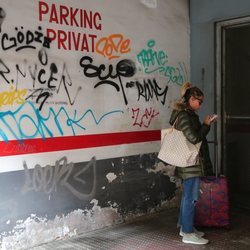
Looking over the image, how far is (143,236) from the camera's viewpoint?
14.7 ft

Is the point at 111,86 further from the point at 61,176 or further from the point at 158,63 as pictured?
the point at 61,176

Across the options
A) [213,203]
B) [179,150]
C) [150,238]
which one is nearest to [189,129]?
[179,150]

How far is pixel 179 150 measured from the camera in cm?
415

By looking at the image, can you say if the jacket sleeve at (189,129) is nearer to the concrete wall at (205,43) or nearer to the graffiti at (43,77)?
the graffiti at (43,77)

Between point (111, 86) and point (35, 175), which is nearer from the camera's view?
point (35, 175)

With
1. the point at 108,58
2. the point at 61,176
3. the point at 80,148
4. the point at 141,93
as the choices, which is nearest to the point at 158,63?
the point at 141,93

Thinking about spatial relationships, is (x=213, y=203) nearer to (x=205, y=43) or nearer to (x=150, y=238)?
(x=150, y=238)

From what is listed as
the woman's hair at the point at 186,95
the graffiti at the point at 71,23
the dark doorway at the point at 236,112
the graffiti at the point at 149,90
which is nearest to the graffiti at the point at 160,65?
the graffiti at the point at 149,90

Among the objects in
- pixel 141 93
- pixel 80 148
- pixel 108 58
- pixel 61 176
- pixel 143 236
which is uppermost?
pixel 108 58

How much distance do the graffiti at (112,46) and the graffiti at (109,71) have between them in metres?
0.12

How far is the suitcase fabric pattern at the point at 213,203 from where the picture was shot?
4617 mm

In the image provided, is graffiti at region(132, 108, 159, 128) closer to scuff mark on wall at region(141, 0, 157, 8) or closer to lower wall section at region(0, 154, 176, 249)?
lower wall section at region(0, 154, 176, 249)

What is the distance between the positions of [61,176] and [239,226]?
7.20 ft

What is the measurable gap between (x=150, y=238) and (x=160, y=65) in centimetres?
224
